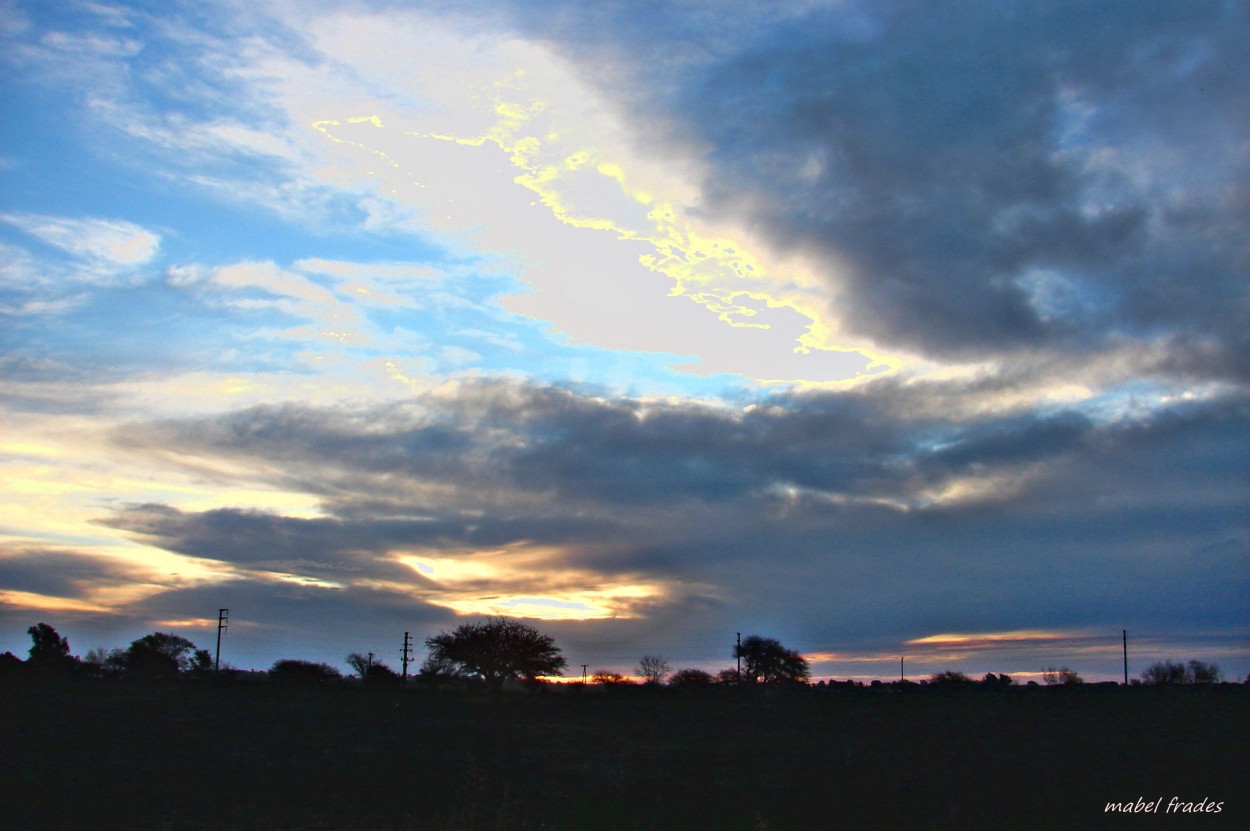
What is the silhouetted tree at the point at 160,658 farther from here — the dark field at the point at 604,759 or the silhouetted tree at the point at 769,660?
the silhouetted tree at the point at 769,660

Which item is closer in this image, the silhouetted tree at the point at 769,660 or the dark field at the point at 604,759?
the dark field at the point at 604,759

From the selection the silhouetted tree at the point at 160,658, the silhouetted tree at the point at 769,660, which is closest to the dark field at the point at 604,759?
the silhouetted tree at the point at 160,658

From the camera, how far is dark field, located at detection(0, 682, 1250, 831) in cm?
3516

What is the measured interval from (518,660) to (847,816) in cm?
6972

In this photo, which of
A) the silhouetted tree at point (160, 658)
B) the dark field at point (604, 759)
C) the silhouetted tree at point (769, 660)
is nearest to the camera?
the dark field at point (604, 759)

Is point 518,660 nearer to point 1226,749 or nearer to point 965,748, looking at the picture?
point 965,748

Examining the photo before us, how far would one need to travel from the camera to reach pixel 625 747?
159 feet

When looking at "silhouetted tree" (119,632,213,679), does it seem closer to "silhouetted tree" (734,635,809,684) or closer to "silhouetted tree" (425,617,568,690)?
"silhouetted tree" (425,617,568,690)

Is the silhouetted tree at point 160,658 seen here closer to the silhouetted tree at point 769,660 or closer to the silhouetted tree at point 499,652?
the silhouetted tree at point 499,652

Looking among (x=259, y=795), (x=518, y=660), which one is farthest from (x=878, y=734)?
(x=518, y=660)

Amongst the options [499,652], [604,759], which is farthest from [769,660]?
[604,759]

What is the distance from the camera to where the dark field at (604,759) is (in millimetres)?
35156

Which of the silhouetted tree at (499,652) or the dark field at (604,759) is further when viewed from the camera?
the silhouetted tree at (499,652)

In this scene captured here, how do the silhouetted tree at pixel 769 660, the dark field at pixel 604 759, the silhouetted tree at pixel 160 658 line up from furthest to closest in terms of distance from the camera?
the silhouetted tree at pixel 769 660
the silhouetted tree at pixel 160 658
the dark field at pixel 604 759
